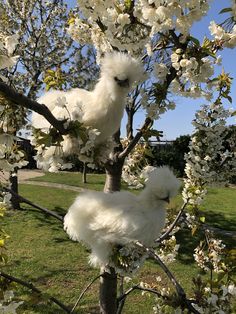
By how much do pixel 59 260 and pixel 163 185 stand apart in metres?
5.64

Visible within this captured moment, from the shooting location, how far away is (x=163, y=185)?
232 centimetres

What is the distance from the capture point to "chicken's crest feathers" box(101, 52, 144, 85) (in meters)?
2.33

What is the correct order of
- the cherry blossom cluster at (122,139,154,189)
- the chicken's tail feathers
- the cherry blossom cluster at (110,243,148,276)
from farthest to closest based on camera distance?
the cherry blossom cluster at (122,139,154,189) → the chicken's tail feathers → the cherry blossom cluster at (110,243,148,276)

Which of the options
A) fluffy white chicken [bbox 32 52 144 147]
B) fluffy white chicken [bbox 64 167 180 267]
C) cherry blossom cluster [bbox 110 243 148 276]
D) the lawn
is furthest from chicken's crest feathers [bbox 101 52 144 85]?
the lawn

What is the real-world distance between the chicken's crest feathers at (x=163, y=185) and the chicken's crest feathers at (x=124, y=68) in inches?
23.3

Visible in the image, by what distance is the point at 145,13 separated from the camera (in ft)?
6.43

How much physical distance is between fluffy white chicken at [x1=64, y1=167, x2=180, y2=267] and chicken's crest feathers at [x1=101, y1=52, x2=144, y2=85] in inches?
23.2

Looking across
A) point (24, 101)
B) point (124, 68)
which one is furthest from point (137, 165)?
point (24, 101)

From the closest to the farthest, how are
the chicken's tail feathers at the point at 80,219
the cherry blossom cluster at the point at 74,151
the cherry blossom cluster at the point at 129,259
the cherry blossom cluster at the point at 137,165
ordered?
the cherry blossom cluster at the point at 74,151
the cherry blossom cluster at the point at 129,259
the chicken's tail feathers at the point at 80,219
the cherry blossom cluster at the point at 137,165

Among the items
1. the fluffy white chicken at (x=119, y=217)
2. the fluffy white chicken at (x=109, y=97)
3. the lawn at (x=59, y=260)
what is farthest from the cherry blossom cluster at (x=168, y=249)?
the fluffy white chicken at (x=109, y=97)

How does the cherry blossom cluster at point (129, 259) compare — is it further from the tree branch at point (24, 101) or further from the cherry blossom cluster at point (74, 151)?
the tree branch at point (24, 101)

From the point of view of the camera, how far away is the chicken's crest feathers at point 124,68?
233cm

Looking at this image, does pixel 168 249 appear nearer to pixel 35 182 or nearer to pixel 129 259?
pixel 129 259

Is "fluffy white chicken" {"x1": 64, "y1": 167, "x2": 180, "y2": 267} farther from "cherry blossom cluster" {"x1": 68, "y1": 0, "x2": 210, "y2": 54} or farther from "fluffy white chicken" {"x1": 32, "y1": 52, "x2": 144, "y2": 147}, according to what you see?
"cherry blossom cluster" {"x1": 68, "y1": 0, "x2": 210, "y2": 54}
